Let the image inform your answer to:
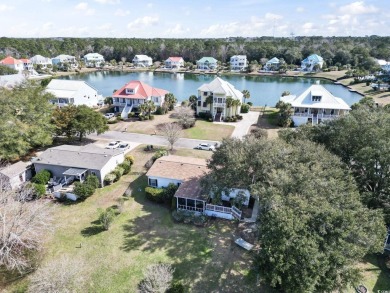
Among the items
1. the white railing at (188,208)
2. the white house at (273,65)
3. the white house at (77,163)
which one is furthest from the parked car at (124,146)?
the white house at (273,65)

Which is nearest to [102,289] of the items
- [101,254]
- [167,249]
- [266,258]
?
[101,254]

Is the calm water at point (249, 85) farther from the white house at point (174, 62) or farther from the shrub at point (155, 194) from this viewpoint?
the shrub at point (155, 194)

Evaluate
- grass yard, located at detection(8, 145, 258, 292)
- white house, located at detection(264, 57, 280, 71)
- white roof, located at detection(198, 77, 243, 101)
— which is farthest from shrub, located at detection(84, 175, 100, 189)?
white house, located at detection(264, 57, 280, 71)

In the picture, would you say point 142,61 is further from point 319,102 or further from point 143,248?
point 143,248

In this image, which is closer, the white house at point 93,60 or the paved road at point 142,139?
the paved road at point 142,139

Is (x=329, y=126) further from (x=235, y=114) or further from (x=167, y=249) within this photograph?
(x=235, y=114)

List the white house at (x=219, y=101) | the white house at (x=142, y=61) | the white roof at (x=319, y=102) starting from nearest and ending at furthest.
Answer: the white roof at (x=319, y=102), the white house at (x=219, y=101), the white house at (x=142, y=61)

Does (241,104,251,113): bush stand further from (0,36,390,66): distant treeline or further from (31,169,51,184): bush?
(0,36,390,66): distant treeline
